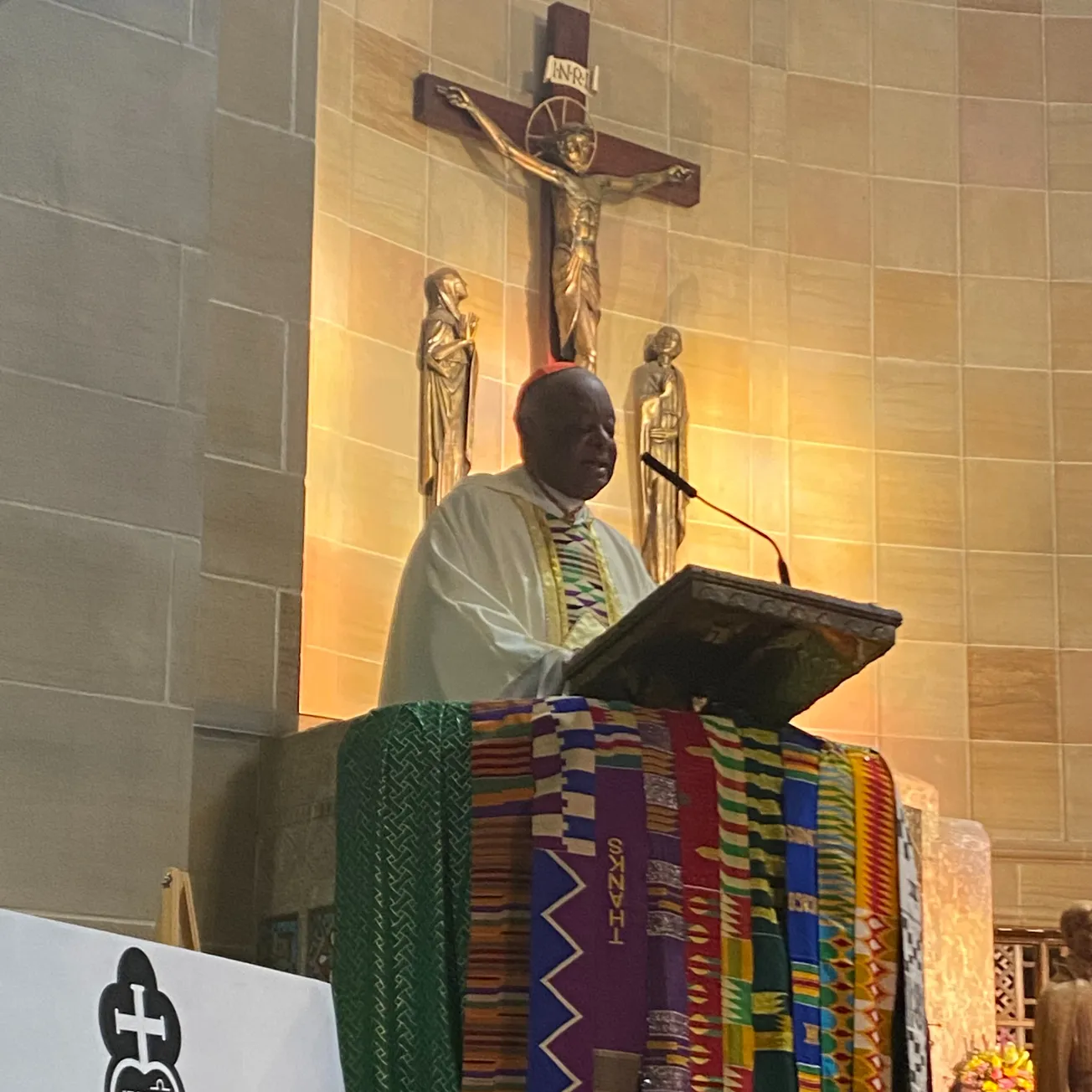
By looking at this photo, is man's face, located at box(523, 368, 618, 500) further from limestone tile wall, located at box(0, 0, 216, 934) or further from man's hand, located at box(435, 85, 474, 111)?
man's hand, located at box(435, 85, 474, 111)

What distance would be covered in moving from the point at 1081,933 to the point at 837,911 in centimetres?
314

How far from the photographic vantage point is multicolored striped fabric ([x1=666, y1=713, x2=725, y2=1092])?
12.9ft

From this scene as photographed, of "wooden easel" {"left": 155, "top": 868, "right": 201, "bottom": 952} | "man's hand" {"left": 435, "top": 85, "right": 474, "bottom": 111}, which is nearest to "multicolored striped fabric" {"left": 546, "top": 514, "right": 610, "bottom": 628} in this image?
"wooden easel" {"left": 155, "top": 868, "right": 201, "bottom": 952}

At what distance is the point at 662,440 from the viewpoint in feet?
30.2

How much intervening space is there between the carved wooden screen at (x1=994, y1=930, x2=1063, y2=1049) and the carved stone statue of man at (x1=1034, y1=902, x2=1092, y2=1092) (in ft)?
5.64

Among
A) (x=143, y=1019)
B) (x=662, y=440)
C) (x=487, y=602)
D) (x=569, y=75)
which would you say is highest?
(x=569, y=75)

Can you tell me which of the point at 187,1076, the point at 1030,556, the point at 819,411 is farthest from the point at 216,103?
the point at 1030,556

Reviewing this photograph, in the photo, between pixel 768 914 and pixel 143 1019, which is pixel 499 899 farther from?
pixel 143 1019

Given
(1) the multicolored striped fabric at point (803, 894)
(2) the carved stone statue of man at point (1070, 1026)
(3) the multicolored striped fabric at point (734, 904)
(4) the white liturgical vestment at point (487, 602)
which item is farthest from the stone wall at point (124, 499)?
(2) the carved stone statue of man at point (1070, 1026)

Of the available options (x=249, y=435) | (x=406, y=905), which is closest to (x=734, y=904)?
(x=406, y=905)

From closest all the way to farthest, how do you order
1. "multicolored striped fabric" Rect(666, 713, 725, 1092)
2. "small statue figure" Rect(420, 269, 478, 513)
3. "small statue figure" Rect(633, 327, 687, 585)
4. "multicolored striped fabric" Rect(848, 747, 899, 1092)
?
1. "multicolored striped fabric" Rect(666, 713, 725, 1092)
2. "multicolored striped fabric" Rect(848, 747, 899, 1092)
3. "small statue figure" Rect(420, 269, 478, 513)
4. "small statue figure" Rect(633, 327, 687, 585)

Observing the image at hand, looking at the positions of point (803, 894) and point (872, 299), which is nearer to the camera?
point (803, 894)

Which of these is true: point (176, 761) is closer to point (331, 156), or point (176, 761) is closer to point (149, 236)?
point (149, 236)

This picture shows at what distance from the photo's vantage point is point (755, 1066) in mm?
4016
